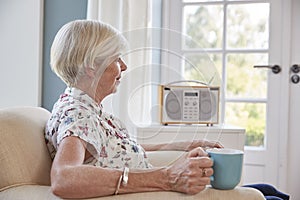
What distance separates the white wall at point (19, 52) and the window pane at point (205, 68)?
0.93 metres

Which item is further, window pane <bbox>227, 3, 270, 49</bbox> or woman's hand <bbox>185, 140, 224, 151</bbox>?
window pane <bbox>227, 3, 270, 49</bbox>

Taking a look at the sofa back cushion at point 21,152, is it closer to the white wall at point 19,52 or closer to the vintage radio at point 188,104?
the vintage radio at point 188,104

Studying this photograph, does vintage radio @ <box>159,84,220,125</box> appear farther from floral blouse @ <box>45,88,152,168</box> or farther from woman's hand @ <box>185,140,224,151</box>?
floral blouse @ <box>45,88,152,168</box>

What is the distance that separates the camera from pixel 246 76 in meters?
2.60

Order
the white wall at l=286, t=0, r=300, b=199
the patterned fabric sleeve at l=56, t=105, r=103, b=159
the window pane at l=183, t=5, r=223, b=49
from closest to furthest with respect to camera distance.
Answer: the patterned fabric sleeve at l=56, t=105, r=103, b=159, the white wall at l=286, t=0, r=300, b=199, the window pane at l=183, t=5, r=223, b=49

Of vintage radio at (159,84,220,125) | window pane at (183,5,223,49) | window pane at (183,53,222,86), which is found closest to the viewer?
window pane at (183,53,222,86)

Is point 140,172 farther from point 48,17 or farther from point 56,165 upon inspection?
point 48,17

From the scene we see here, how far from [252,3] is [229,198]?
71.7 inches

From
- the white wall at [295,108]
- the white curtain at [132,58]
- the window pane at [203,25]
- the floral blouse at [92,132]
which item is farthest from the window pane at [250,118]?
the floral blouse at [92,132]

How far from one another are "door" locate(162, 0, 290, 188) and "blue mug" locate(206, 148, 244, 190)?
4.66 ft

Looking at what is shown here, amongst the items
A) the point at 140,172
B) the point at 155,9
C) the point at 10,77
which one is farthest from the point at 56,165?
the point at 155,9

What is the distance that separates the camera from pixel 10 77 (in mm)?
2385

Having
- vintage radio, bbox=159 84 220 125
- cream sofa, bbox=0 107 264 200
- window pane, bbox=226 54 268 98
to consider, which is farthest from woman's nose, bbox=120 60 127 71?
window pane, bbox=226 54 268 98

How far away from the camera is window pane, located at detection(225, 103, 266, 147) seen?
256 centimetres
